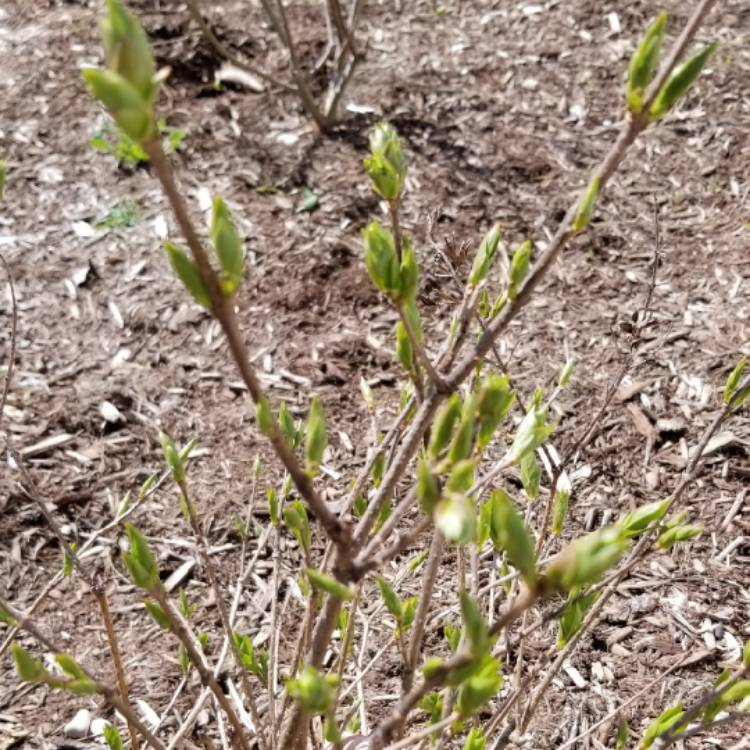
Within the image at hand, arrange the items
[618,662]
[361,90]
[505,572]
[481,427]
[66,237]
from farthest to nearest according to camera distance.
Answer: [361,90] → [66,237] → [618,662] → [505,572] → [481,427]

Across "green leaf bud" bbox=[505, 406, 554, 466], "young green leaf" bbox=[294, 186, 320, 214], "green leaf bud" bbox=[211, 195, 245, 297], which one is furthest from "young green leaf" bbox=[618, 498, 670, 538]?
"young green leaf" bbox=[294, 186, 320, 214]

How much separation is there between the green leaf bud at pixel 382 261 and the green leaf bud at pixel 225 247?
0.17 m

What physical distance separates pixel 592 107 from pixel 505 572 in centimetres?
307

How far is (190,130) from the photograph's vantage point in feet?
13.6

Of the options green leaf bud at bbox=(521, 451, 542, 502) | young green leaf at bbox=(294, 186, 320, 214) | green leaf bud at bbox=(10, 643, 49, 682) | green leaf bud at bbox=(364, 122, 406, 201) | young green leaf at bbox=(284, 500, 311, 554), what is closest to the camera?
green leaf bud at bbox=(10, 643, 49, 682)

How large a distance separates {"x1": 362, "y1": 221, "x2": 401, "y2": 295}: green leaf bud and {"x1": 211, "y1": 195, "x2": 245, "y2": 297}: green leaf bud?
17cm

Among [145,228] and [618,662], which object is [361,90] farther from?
[618,662]

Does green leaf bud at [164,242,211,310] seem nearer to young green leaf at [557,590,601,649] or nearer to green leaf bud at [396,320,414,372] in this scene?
green leaf bud at [396,320,414,372]

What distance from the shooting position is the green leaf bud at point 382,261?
97 centimetres

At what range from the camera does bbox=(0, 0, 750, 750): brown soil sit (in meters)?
2.47

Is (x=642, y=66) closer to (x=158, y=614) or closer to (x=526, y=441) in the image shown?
(x=526, y=441)

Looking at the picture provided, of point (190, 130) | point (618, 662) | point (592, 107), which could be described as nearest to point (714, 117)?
point (592, 107)

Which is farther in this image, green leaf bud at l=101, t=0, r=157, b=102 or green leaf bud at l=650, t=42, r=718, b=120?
green leaf bud at l=650, t=42, r=718, b=120

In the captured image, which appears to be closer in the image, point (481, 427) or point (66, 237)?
point (481, 427)
